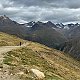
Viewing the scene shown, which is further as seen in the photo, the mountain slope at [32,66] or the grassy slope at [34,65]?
the grassy slope at [34,65]

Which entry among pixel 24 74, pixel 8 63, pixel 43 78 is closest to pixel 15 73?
pixel 24 74

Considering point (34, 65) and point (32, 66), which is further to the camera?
point (34, 65)

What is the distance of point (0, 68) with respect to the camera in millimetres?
28844

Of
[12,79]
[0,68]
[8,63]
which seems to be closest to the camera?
[12,79]

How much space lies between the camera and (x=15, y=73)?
26938mm

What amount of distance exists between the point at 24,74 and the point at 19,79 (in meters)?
1.42

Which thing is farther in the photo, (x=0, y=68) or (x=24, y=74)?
(x=0, y=68)

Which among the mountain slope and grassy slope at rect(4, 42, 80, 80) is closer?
the mountain slope

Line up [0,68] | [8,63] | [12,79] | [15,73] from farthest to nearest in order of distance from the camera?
[8,63] < [0,68] < [15,73] < [12,79]

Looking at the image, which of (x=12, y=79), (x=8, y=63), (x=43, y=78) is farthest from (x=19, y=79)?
(x=8, y=63)

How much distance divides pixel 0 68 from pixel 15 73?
2673 mm

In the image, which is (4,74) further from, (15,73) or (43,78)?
(43,78)

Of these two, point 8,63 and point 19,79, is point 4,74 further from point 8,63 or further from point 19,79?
point 8,63

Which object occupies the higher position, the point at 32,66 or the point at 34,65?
the point at 32,66
